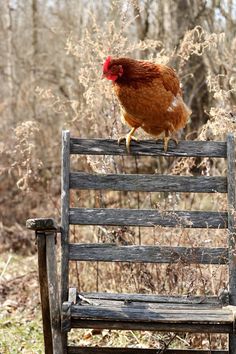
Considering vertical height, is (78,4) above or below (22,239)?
above

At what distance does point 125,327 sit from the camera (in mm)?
3012

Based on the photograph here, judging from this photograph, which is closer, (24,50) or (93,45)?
(93,45)

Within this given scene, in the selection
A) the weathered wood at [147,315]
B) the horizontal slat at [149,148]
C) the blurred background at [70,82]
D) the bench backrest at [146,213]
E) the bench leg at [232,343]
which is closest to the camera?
the weathered wood at [147,315]

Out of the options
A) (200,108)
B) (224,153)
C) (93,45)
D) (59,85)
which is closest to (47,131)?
(59,85)

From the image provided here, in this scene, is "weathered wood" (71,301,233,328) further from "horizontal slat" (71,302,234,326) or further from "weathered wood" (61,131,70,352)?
"weathered wood" (61,131,70,352)

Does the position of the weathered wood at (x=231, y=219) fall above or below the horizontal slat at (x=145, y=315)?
above

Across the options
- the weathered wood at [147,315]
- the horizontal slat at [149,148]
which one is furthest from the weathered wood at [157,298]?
the horizontal slat at [149,148]

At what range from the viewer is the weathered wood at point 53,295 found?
307 cm

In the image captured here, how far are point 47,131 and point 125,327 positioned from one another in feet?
22.8

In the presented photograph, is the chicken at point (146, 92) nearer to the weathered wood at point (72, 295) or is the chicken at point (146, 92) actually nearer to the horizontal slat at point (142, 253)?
the horizontal slat at point (142, 253)

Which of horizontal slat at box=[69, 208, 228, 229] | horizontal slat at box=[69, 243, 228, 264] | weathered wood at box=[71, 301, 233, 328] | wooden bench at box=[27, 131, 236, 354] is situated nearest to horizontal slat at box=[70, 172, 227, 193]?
wooden bench at box=[27, 131, 236, 354]

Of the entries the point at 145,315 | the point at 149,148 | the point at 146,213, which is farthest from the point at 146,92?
the point at 145,315

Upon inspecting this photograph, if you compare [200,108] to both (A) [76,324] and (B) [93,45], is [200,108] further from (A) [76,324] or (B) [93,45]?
(A) [76,324]

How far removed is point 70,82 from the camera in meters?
10.9
